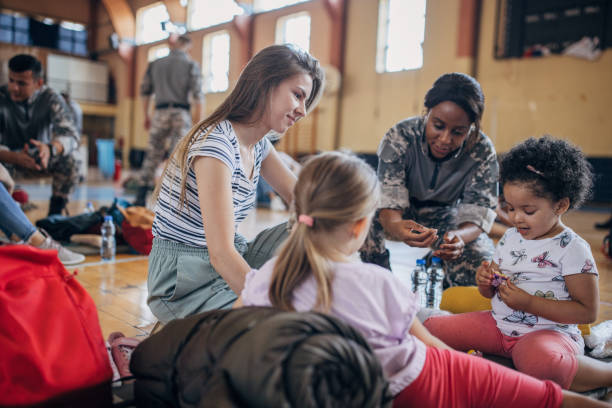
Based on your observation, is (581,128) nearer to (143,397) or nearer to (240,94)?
(240,94)

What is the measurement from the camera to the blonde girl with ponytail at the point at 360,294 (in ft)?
3.00

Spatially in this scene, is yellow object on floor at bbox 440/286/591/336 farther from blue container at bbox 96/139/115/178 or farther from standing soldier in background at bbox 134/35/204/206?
blue container at bbox 96/139/115/178

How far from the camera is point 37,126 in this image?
3465 millimetres

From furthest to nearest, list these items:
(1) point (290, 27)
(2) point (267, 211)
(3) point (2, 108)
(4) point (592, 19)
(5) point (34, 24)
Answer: (5) point (34, 24)
(1) point (290, 27)
(4) point (592, 19)
(2) point (267, 211)
(3) point (2, 108)

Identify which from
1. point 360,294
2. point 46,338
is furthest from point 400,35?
point 46,338

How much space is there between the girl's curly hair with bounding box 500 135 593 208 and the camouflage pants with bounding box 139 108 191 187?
360 centimetres

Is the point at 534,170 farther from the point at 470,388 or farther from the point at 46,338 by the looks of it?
the point at 46,338

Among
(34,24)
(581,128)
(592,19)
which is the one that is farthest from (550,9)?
(34,24)

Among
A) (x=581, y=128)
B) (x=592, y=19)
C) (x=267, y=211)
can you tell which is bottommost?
(x=267, y=211)

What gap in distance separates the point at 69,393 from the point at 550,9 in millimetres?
7219

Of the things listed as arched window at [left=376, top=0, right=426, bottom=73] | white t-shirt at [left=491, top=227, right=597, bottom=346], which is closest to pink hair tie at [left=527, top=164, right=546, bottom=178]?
white t-shirt at [left=491, top=227, right=597, bottom=346]

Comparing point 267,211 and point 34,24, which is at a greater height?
point 34,24

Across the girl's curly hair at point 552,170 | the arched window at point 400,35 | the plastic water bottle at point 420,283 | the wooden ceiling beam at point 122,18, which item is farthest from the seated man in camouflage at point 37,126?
the wooden ceiling beam at point 122,18

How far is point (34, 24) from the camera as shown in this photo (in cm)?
1400
